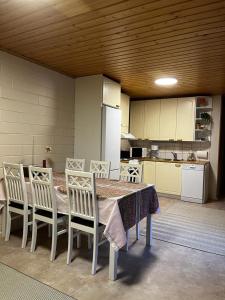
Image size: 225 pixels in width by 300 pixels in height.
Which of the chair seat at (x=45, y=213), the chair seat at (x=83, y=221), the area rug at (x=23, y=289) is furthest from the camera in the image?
the chair seat at (x=45, y=213)

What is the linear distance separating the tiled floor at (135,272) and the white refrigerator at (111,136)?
179 centimetres

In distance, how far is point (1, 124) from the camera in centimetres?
324

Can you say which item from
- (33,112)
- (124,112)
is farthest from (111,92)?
(33,112)

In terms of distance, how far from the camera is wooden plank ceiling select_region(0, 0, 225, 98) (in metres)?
2.10

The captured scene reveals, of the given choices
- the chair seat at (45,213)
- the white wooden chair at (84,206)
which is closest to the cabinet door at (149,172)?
the chair seat at (45,213)

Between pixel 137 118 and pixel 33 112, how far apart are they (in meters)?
3.19

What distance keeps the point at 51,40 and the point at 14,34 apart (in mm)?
411

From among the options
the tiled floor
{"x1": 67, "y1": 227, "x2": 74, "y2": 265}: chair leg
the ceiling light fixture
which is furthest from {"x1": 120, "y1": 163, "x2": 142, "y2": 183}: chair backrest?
the ceiling light fixture

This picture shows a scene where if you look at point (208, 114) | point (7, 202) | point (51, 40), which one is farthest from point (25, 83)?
point (208, 114)

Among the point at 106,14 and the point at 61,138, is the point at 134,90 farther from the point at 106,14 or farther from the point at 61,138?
the point at 106,14

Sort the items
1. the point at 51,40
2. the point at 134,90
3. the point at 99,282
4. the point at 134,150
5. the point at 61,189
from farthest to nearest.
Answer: the point at 134,150, the point at 134,90, the point at 51,40, the point at 61,189, the point at 99,282

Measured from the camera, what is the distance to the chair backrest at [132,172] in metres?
3.44

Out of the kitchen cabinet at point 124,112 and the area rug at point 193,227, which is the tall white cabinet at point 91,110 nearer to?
the kitchen cabinet at point 124,112

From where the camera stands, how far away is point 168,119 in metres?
5.82
